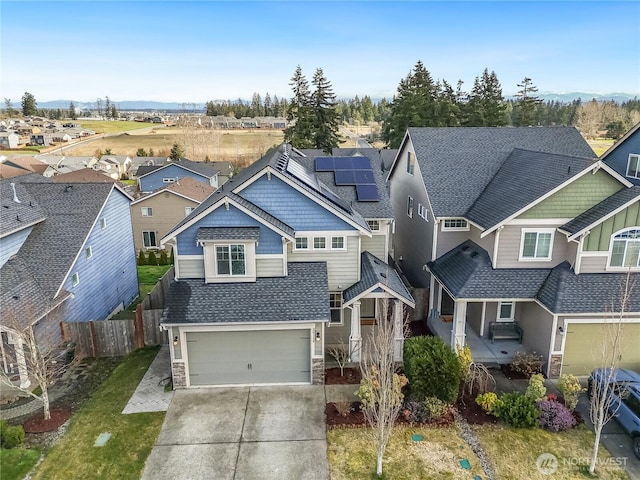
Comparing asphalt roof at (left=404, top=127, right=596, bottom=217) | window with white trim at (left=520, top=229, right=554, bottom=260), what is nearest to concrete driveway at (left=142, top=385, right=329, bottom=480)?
window with white trim at (left=520, top=229, right=554, bottom=260)

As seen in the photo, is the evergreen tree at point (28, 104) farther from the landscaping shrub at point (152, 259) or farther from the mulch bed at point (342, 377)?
the mulch bed at point (342, 377)

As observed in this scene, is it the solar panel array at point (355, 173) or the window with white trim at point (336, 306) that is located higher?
the solar panel array at point (355, 173)

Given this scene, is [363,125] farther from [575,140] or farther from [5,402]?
[5,402]

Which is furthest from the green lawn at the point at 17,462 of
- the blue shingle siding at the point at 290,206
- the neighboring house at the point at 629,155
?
the neighboring house at the point at 629,155

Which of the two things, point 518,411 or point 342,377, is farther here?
point 342,377

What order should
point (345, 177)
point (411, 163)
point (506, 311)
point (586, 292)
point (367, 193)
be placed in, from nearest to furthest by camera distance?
1. point (586, 292)
2. point (506, 311)
3. point (367, 193)
4. point (345, 177)
5. point (411, 163)

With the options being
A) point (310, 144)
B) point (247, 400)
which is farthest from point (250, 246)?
point (310, 144)

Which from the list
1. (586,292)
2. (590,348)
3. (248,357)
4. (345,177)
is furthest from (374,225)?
(590,348)

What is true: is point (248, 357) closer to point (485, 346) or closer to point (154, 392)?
point (154, 392)
